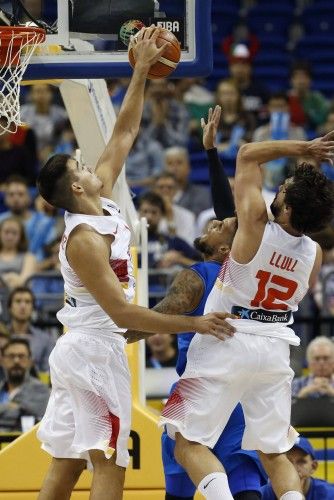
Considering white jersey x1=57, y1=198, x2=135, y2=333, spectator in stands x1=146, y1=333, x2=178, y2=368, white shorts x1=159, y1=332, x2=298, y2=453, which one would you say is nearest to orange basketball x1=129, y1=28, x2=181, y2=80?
white jersey x1=57, y1=198, x2=135, y2=333

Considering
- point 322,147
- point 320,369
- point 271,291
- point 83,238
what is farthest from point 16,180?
point 322,147

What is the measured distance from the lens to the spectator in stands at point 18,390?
9562 mm

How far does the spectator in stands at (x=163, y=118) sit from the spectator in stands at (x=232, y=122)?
489mm

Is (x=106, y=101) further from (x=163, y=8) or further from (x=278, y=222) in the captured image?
(x=278, y=222)

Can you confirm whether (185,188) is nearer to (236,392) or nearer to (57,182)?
(57,182)

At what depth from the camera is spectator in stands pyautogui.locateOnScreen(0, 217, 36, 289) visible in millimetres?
12066

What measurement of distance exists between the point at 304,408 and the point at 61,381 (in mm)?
3387

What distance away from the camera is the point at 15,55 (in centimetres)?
652

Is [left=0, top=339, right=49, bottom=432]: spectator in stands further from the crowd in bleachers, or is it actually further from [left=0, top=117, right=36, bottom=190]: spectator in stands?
[left=0, top=117, right=36, bottom=190]: spectator in stands

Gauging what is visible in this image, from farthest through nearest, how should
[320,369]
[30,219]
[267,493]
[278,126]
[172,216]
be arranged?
[278,126] < [30,219] < [172,216] < [320,369] < [267,493]

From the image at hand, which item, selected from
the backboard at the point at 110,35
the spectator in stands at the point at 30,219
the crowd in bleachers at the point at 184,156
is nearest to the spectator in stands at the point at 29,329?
the crowd in bleachers at the point at 184,156

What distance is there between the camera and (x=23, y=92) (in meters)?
15.5

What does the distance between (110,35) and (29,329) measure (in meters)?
4.56

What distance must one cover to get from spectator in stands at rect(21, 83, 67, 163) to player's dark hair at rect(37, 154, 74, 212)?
816cm
